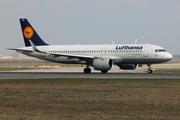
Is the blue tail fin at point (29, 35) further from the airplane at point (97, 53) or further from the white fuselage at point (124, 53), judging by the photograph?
the white fuselage at point (124, 53)

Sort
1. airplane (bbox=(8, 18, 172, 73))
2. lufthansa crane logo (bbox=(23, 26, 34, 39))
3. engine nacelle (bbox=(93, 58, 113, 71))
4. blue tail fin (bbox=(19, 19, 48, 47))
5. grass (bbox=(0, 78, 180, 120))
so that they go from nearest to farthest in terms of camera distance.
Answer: grass (bbox=(0, 78, 180, 120)) → engine nacelle (bbox=(93, 58, 113, 71)) → airplane (bbox=(8, 18, 172, 73)) → blue tail fin (bbox=(19, 19, 48, 47)) → lufthansa crane logo (bbox=(23, 26, 34, 39))

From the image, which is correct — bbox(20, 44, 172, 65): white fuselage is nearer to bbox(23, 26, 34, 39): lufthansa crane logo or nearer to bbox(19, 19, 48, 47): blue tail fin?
bbox(19, 19, 48, 47): blue tail fin

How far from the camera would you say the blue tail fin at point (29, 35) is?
62188mm

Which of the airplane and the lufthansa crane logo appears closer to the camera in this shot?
the airplane

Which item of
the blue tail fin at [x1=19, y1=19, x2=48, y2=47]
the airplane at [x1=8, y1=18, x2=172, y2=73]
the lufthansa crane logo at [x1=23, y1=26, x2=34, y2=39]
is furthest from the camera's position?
the lufthansa crane logo at [x1=23, y1=26, x2=34, y2=39]

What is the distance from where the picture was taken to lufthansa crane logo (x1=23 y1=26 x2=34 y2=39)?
204 feet

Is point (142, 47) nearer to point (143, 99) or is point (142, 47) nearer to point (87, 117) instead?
point (143, 99)

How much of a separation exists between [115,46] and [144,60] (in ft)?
13.3

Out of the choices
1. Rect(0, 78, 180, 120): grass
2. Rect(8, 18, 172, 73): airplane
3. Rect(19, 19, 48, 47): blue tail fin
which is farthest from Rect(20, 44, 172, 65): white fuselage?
Rect(0, 78, 180, 120): grass

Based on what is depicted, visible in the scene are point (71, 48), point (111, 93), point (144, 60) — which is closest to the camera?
point (111, 93)

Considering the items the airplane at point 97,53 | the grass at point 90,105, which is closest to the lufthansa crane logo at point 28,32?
the airplane at point 97,53

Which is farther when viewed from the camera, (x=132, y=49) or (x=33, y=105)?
(x=132, y=49)

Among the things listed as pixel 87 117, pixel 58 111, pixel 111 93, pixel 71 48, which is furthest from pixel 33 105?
pixel 71 48

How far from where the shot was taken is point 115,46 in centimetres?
5597
